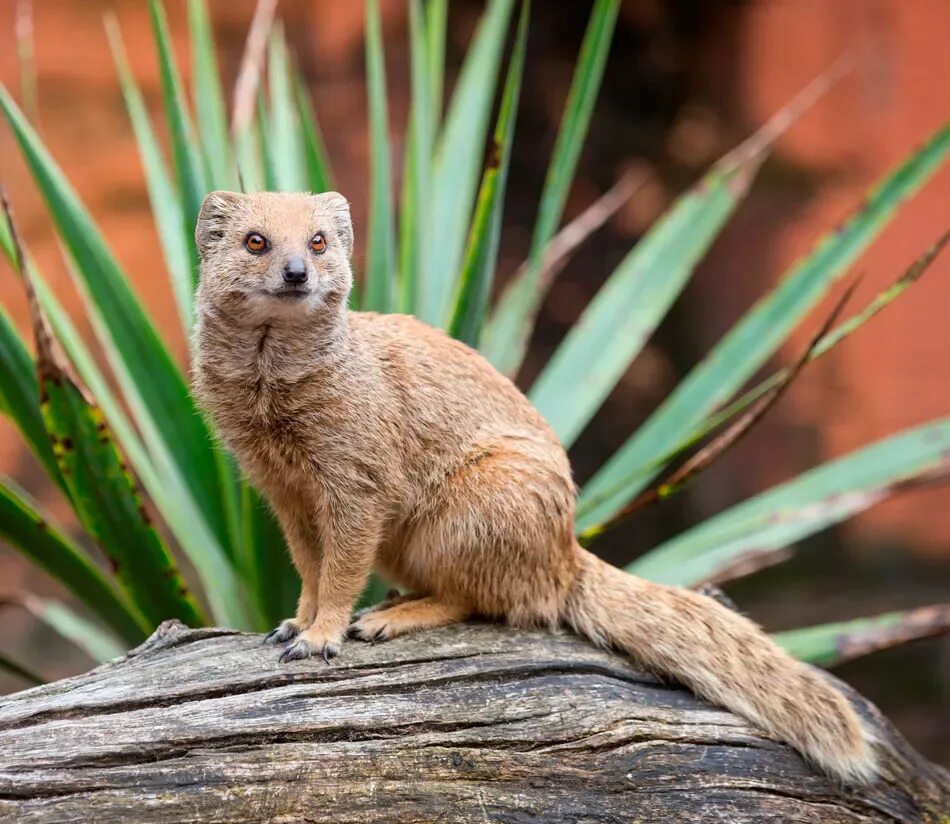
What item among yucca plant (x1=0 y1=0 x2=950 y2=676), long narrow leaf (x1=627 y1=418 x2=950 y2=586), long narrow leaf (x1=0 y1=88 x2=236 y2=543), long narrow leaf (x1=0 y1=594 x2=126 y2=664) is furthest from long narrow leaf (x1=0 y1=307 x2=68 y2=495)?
long narrow leaf (x1=627 y1=418 x2=950 y2=586)

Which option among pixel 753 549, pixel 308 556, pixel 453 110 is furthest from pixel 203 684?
pixel 453 110

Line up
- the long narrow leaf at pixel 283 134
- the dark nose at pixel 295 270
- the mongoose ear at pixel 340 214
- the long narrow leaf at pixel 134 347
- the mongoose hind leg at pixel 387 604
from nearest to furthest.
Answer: the dark nose at pixel 295 270 < the mongoose ear at pixel 340 214 < the mongoose hind leg at pixel 387 604 < the long narrow leaf at pixel 134 347 < the long narrow leaf at pixel 283 134

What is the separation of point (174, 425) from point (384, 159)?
0.96 m

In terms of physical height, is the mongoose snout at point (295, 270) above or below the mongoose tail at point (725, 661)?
above

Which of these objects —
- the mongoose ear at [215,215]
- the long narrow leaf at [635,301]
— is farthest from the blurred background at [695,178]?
the mongoose ear at [215,215]

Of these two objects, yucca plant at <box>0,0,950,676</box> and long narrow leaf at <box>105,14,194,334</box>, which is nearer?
yucca plant at <box>0,0,950,676</box>

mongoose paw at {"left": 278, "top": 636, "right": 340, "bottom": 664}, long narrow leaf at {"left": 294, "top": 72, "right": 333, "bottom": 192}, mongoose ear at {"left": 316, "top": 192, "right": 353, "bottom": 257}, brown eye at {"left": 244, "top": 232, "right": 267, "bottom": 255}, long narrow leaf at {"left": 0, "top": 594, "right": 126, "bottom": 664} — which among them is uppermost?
long narrow leaf at {"left": 294, "top": 72, "right": 333, "bottom": 192}

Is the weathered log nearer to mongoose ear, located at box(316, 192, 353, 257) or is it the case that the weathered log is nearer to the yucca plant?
the yucca plant

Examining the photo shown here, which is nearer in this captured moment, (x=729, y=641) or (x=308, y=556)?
(x=729, y=641)

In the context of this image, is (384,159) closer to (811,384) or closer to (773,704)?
(773,704)

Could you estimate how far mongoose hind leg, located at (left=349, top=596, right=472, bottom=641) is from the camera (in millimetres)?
1915

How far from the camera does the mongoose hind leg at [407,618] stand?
1915 millimetres

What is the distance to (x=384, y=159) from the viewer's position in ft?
9.12

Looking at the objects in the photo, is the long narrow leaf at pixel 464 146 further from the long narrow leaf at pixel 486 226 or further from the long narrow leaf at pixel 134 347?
the long narrow leaf at pixel 134 347
